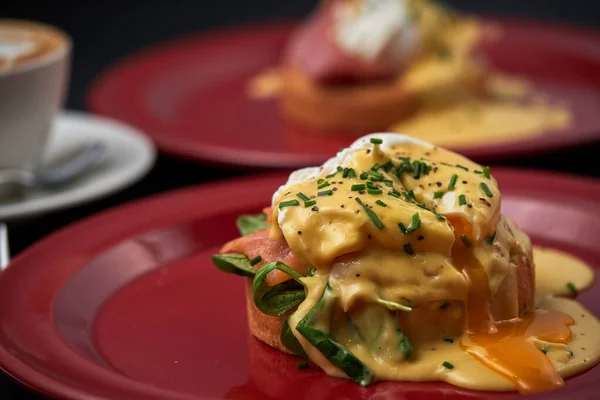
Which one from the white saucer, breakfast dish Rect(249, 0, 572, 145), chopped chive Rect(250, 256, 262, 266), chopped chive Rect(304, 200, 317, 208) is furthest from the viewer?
breakfast dish Rect(249, 0, 572, 145)

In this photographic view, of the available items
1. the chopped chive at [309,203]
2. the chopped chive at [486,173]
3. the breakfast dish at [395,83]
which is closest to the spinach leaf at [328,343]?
the chopped chive at [309,203]

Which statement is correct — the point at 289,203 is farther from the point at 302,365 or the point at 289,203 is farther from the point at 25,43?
the point at 25,43

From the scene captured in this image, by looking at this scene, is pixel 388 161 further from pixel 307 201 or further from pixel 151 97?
pixel 151 97

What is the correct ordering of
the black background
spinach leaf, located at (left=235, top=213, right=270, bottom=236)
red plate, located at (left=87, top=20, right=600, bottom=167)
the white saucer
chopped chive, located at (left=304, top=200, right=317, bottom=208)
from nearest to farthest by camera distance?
chopped chive, located at (left=304, top=200, right=317, bottom=208), spinach leaf, located at (left=235, top=213, right=270, bottom=236), the white saucer, red plate, located at (left=87, top=20, right=600, bottom=167), the black background

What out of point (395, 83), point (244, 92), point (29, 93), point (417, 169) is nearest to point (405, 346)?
point (417, 169)

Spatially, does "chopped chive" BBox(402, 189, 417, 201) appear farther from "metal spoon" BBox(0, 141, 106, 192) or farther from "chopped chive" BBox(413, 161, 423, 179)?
"metal spoon" BBox(0, 141, 106, 192)

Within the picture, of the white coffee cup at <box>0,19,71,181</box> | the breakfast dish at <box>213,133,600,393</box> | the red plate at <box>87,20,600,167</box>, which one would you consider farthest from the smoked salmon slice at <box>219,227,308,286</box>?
the white coffee cup at <box>0,19,71,181</box>
